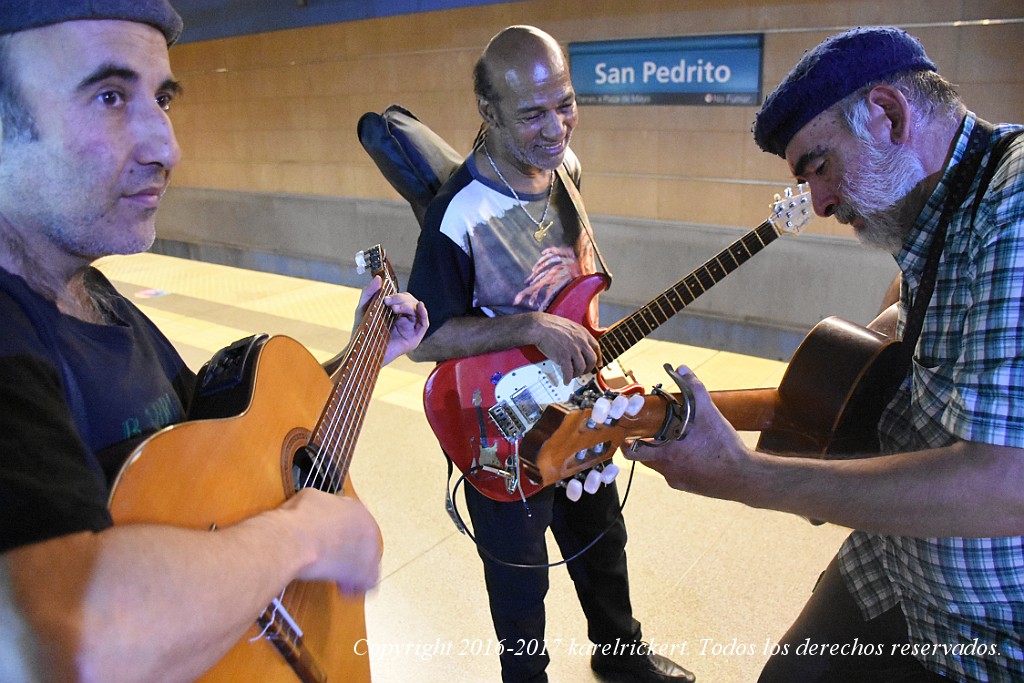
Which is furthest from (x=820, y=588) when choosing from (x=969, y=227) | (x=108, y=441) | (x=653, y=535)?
(x=108, y=441)

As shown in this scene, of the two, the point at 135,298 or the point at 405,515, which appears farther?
the point at 135,298

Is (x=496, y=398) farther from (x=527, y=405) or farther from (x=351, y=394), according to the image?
(x=351, y=394)

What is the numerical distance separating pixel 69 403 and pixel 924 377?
140cm

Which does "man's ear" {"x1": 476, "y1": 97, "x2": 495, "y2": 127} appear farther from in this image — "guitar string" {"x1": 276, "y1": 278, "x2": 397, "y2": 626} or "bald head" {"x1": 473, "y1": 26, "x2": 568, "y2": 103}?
"guitar string" {"x1": 276, "y1": 278, "x2": 397, "y2": 626}

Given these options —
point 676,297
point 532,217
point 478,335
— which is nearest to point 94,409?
point 478,335

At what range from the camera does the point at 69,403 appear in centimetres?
93

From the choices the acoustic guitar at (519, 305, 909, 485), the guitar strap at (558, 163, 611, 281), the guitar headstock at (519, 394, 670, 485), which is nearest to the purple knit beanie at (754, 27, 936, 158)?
the acoustic guitar at (519, 305, 909, 485)

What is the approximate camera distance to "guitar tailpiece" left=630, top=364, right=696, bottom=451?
137 cm

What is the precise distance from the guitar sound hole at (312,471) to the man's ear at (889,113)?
1167mm

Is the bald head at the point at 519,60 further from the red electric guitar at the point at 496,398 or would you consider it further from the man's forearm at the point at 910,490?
the man's forearm at the point at 910,490

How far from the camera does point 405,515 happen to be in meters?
3.16

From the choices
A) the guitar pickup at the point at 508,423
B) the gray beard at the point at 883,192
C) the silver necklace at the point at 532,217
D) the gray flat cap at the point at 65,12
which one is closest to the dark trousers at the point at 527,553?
the guitar pickup at the point at 508,423

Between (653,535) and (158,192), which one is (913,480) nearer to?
(158,192)

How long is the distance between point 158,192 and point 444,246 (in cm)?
95
